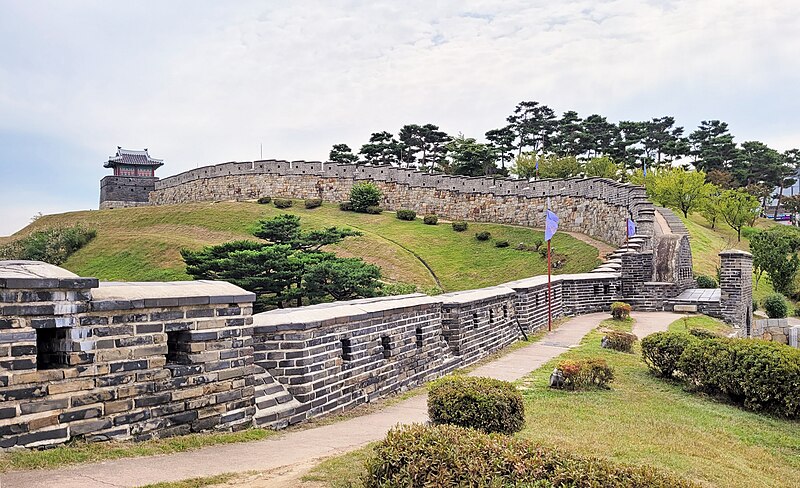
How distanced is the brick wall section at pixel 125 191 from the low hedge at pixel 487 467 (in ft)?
187

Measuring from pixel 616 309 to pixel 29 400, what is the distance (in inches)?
561

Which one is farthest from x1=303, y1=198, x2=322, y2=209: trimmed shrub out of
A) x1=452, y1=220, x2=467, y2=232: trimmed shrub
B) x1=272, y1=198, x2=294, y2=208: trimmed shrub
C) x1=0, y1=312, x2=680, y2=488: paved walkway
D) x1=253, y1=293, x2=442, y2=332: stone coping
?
x1=0, y1=312, x2=680, y2=488: paved walkway

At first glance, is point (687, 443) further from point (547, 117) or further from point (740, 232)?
point (547, 117)

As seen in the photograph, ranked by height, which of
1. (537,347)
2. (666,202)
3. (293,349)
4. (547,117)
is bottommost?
(537,347)

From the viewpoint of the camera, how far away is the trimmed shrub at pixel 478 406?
18.2ft

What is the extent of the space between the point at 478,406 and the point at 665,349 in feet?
16.5

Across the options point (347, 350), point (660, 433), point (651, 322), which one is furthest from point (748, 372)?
point (651, 322)

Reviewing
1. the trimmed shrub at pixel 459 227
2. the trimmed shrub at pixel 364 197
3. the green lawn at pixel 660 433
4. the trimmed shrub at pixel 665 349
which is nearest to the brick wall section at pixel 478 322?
the green lawn at pixel 660 433

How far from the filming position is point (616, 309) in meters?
16.0

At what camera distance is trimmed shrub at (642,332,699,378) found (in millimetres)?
9281

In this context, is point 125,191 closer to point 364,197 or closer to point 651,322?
point 364,197

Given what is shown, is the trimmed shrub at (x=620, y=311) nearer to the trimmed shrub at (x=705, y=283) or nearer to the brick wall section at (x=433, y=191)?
the trimmed shrub at (x=705, y=283)

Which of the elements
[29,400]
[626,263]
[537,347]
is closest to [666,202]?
[626,263]

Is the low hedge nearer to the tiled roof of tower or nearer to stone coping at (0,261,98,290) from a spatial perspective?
stone coping at (0,261,98,290)
